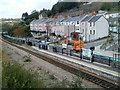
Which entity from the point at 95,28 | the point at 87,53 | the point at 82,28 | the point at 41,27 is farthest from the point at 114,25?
the point at 87,53

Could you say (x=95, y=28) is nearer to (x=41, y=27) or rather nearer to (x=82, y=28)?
(x=82, y=28)

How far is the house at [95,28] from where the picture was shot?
33750 mm

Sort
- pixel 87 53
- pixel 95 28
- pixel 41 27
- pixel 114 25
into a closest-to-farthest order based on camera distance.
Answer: pixel 87 53, pixel 95 28, pixel 114 25, pixel 41 27

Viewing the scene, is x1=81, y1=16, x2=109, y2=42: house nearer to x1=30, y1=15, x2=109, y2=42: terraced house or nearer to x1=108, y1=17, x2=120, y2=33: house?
x1=30, y1=15, x2=109, y2=42: terraced house

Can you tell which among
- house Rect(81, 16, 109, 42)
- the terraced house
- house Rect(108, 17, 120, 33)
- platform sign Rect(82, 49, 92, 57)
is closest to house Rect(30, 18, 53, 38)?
the terraced house

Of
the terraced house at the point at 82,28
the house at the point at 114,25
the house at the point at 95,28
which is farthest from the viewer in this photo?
the house at the point at 114,25

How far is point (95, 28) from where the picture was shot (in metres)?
33.7

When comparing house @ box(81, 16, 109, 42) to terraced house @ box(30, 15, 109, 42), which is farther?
terraced house @ box(30, 15, 109, 42)

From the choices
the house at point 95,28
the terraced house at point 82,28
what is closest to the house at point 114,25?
the terraced house at point 82,28

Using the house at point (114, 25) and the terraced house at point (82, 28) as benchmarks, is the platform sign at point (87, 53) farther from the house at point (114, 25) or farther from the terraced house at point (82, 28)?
the house at point (114, 25)

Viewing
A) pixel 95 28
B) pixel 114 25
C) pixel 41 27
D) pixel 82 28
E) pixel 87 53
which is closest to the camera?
pixel 87 53

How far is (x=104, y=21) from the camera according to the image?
35.2 m

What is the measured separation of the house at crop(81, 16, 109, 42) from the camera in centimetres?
3375

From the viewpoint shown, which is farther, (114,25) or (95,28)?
(114,25)
